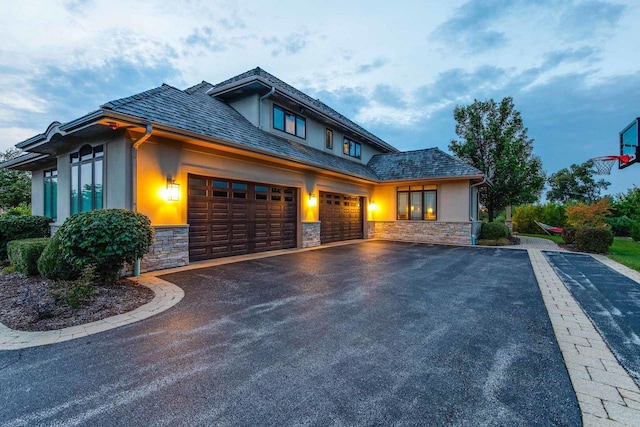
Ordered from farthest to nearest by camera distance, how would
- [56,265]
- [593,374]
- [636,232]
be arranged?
1. [636,232]
2. [56,265]
3. [593,374]

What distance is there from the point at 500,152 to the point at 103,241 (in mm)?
19599

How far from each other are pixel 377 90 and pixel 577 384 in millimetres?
40633

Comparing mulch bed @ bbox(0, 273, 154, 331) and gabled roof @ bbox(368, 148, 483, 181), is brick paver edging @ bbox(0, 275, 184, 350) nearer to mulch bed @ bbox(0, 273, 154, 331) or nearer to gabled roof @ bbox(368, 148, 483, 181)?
mulch bed @ bbox(0, 273, 154, 331)

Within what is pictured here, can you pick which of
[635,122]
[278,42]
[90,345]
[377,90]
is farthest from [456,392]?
[377,90]

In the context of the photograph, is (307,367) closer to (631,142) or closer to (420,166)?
(631,142)

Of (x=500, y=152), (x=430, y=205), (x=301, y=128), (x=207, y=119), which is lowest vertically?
(x=430, y=205)

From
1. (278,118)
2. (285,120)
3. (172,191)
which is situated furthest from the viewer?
(285,120)

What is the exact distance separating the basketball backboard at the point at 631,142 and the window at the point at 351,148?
34.8 feet

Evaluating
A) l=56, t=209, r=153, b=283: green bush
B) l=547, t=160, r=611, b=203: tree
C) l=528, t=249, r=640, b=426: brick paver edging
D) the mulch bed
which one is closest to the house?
l=56, t=209, r=153, b=283: green bush

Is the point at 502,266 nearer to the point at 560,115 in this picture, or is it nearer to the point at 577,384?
the point at 577,384

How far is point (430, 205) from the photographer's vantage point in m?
14.7

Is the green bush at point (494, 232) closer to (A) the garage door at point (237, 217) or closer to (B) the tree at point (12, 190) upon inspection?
(A) the garage door at point (237, 217)

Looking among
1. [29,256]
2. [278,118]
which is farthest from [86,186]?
[278,118]

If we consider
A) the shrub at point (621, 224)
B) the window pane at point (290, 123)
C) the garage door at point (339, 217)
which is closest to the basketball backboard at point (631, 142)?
the garage door at point (339, 217)
